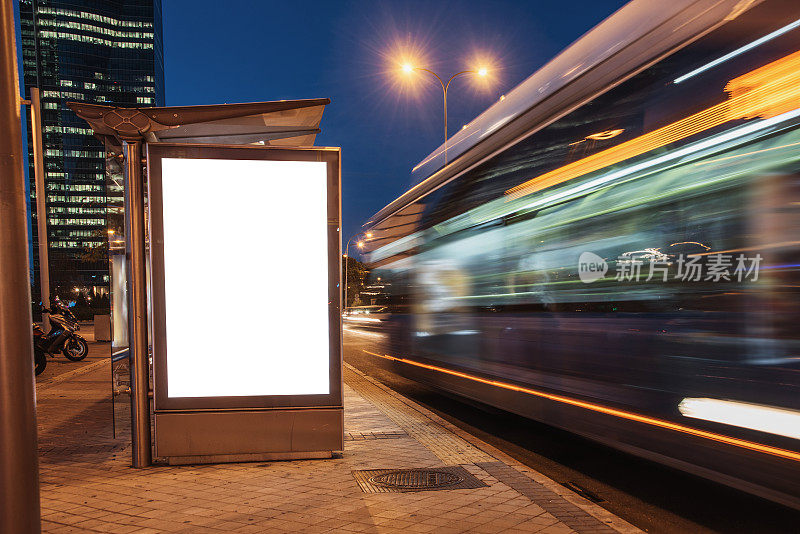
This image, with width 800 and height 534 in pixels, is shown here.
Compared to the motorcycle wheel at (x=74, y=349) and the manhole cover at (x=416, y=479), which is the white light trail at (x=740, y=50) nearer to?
the manhole cover at (x=416, y=479)

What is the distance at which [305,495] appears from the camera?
4.98 meters

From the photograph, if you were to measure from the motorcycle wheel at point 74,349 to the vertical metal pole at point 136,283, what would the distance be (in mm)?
12766

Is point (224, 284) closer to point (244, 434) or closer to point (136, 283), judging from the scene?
point (136, 283)

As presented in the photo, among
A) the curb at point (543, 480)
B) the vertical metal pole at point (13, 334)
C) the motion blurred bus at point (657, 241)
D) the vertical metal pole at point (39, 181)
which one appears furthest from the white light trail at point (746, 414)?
the vertical metal pole at point (39, 181)

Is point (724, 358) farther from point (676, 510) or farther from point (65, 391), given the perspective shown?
point (65, 391)

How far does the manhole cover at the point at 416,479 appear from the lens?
5.32m

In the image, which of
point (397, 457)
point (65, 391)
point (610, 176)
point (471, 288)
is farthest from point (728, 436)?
point (65, 391)

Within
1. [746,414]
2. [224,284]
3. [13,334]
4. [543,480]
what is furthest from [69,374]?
[746,414]

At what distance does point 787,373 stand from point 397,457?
3.66m

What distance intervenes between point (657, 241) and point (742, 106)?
3.53ft

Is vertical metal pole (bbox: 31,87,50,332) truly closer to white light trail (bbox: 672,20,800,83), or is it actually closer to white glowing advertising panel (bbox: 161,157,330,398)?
white glowing advertising panel (bbox: 161,157,330,398)

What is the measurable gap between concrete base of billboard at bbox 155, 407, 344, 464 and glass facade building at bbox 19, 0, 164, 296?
125536 millimetres

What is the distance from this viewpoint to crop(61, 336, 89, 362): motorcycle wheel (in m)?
17.0

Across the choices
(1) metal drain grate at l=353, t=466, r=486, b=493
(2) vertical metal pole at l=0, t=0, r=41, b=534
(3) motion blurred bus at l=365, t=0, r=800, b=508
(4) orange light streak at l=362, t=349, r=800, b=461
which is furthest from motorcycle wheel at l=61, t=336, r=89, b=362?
(2) vertical metal pole at l=0, t=0, r=41, b=534
